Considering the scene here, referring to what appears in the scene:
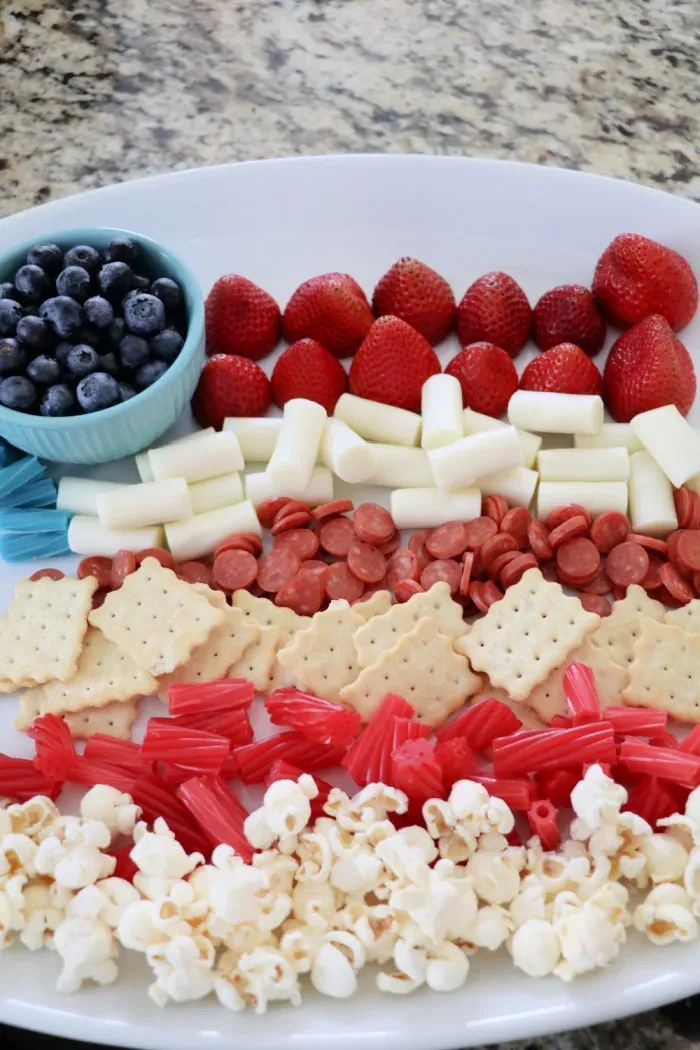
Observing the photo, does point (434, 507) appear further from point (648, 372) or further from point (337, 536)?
point (648, 372)

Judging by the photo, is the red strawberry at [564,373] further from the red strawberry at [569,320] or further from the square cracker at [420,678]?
the square cracker at [420,678]

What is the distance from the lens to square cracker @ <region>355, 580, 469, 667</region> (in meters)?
1.28

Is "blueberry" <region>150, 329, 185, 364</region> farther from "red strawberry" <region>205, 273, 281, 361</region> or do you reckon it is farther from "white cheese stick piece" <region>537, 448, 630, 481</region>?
"white cheese stick piece" <region>537, 448, 630, 481</region>

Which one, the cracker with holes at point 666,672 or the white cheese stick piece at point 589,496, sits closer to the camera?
the cracker with holes at point 666,672

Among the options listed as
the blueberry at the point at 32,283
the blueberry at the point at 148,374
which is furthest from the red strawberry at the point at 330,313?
the blueberry at the point at 32,283

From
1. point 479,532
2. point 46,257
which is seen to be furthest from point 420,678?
point 46,257

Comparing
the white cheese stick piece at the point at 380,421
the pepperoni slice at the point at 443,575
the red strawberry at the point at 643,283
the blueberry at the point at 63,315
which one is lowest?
the pepperoni slice at the point at 443,575

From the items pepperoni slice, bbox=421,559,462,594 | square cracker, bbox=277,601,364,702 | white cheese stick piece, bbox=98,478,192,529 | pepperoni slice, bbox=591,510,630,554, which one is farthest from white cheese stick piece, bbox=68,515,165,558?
pepperoni slice, bbox=591,510,630,554

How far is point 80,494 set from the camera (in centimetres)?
142

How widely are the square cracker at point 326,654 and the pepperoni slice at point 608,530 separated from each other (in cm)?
33

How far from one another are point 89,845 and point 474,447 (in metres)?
0.67

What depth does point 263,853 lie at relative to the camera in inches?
43.8

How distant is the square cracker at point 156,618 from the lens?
1.28 meters

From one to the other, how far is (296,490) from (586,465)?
0.39 meters
